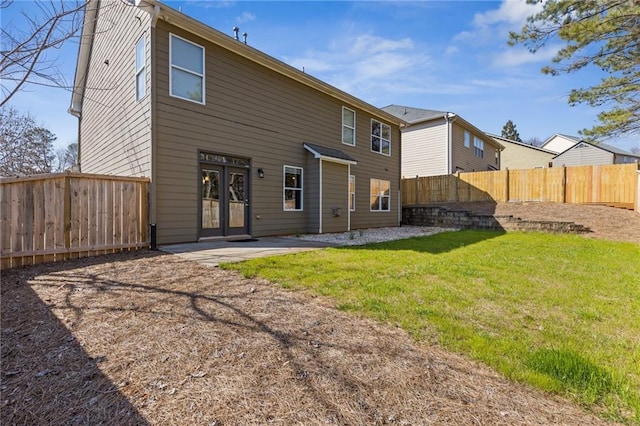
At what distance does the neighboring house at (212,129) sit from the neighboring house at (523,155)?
81.9 feet

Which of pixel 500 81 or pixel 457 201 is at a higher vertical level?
pixel 500 81

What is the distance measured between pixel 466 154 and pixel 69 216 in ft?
67.4

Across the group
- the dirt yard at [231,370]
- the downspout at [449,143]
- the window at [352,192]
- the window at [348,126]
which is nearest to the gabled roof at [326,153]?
the window at [352,192]

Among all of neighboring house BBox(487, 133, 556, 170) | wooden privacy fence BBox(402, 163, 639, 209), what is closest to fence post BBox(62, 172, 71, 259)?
wooden privacy fence BBox(402, 163, 639, 209)

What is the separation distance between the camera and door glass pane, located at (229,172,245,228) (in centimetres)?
832

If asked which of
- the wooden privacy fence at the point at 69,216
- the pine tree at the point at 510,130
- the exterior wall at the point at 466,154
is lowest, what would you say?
the wooden privacy fence at the point at 69,216

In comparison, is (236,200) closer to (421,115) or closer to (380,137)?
(380,137)

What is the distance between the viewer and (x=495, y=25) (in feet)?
29.6

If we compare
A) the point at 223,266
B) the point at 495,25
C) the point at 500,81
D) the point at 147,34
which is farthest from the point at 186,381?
the point at 500,81

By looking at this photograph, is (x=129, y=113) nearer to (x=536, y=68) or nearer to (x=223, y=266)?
(x=223, y=266)

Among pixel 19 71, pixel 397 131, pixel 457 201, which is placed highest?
pixel 397 131

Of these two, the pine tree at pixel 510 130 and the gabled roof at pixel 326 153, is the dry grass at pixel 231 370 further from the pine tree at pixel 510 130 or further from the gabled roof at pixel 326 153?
the pine tree at pixel 510 130

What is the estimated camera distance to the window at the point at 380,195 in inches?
517

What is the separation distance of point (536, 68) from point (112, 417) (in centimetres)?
1171
